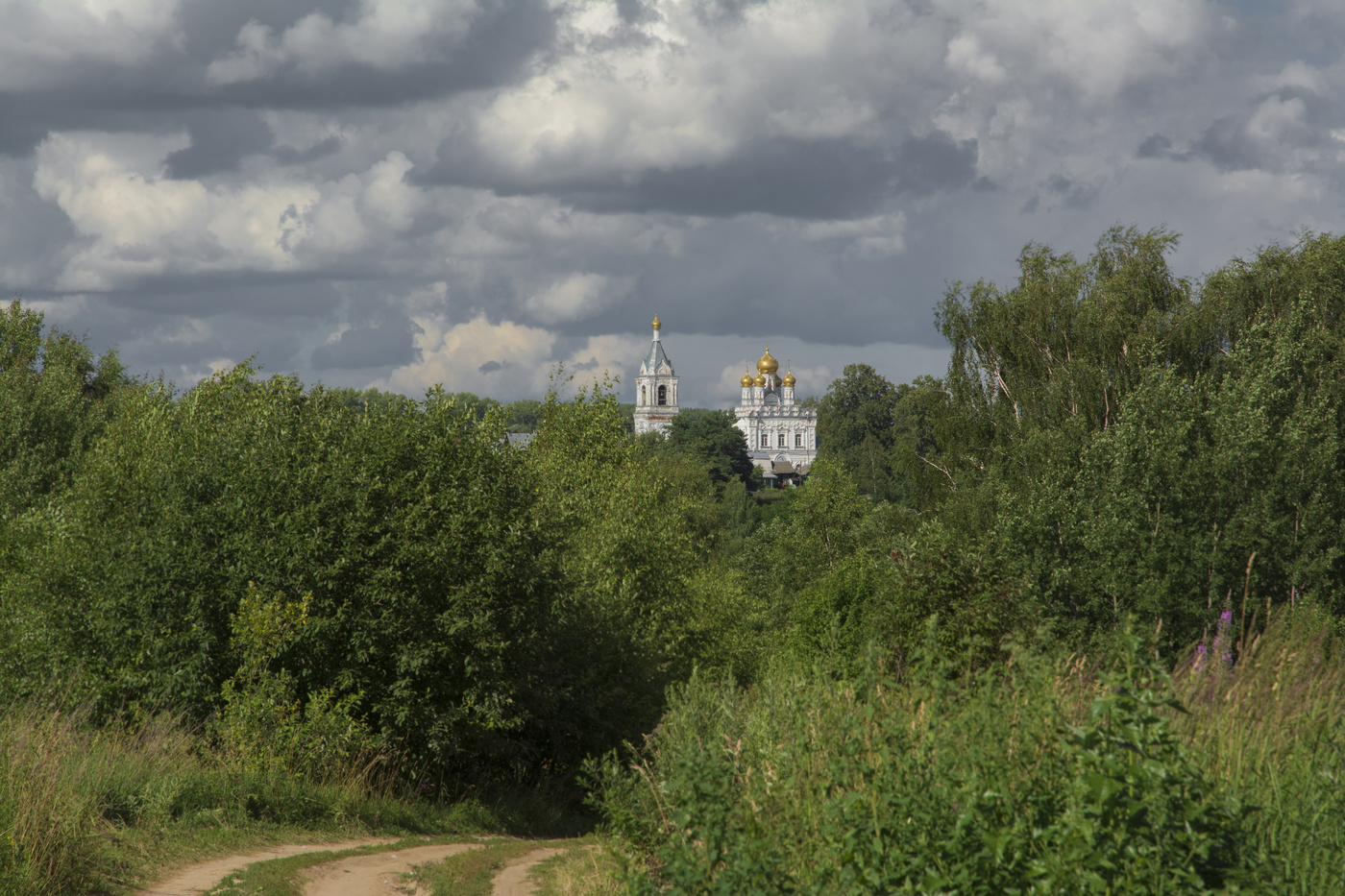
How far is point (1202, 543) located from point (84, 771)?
20.5 metres

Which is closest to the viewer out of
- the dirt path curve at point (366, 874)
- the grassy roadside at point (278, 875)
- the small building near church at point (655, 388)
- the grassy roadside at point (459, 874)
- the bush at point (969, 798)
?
the bush at point (969, 798)

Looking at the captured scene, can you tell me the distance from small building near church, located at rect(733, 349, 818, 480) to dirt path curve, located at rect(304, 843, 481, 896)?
15211 cm

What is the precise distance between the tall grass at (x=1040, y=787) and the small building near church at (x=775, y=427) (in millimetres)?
156716

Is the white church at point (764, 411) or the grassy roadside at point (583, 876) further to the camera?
the white church at point (764, 411)

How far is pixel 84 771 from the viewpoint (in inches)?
391

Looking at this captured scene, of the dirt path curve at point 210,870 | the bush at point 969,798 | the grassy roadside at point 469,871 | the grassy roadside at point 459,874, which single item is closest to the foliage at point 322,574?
the grassy roadside at point 469,871

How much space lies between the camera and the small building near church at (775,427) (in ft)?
542

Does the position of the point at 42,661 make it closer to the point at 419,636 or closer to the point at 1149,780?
the point at 419,636

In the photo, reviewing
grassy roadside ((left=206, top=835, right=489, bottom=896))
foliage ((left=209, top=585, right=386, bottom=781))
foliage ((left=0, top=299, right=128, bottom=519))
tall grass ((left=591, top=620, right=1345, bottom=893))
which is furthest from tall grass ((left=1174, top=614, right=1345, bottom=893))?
foliage ((left=0, top=299, right=128, bottom=519))

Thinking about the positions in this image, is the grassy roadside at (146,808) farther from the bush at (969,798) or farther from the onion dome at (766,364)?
the onion dome at (766,364)

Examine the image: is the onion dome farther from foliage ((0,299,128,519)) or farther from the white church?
foliage ((0,299,128,519))

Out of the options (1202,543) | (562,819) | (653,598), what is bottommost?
(562,819)

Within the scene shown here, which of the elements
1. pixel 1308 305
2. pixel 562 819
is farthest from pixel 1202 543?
pixel 562 819

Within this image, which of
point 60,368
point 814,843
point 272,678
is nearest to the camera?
point 814,843
